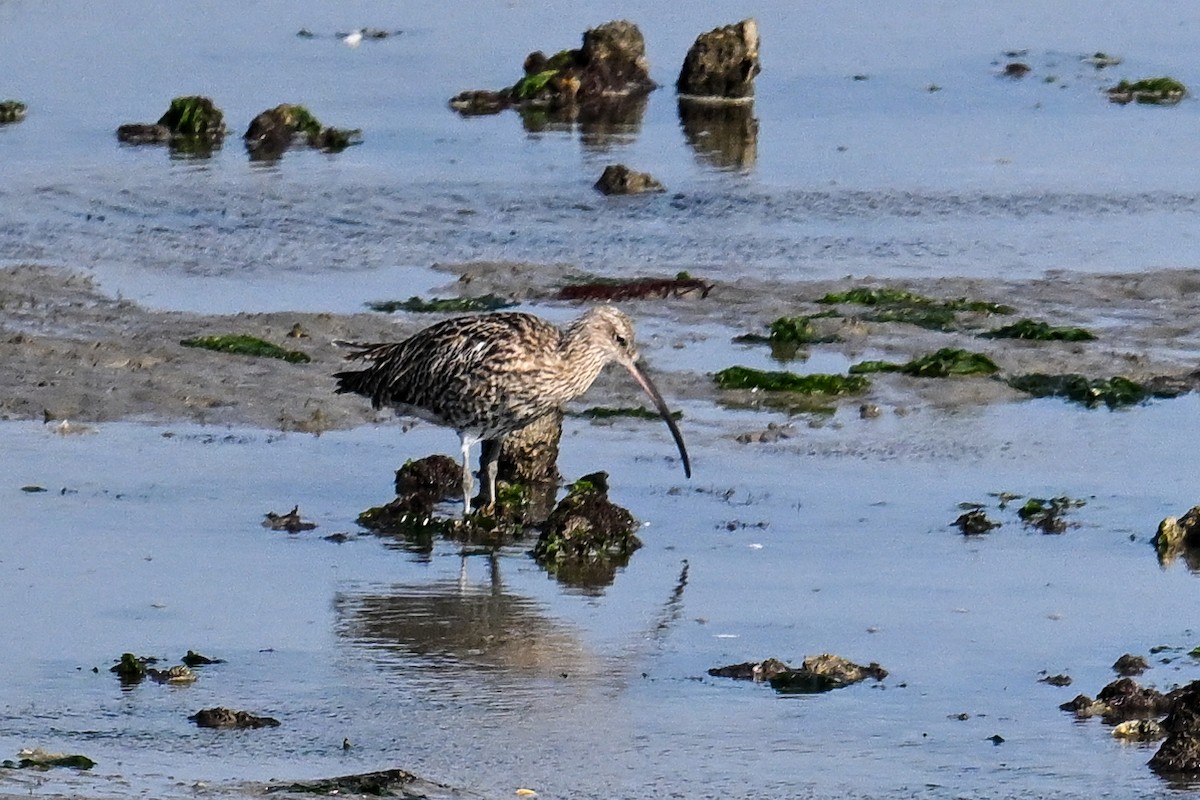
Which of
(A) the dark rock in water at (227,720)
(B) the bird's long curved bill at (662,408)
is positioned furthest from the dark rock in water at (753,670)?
(B) the bird's long curved bill at (662,408)

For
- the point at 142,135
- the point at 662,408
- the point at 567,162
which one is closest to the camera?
the point at 662,408

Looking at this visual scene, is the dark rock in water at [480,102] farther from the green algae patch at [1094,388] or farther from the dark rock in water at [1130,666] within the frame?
the dark rock in water at [1130,666]

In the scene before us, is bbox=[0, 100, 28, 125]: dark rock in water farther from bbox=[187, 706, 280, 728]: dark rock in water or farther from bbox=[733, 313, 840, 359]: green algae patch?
bbox=[187, 706, 280, 728]: dark rock in water

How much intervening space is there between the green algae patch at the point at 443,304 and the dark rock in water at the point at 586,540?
170 inches

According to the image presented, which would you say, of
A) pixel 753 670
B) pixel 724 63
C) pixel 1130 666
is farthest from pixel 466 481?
pixel 724 63

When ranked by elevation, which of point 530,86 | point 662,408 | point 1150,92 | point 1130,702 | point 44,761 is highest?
point 1150,92

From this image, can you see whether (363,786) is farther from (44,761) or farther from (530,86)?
(530,86)

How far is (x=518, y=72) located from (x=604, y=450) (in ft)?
38.8

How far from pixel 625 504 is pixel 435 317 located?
359 cm

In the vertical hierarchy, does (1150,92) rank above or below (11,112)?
above

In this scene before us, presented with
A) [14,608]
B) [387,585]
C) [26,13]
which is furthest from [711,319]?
[26,13]

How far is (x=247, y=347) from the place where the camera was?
1240cm

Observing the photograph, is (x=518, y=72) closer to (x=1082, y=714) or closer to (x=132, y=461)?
(x=132, y=461)

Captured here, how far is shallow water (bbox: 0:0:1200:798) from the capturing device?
7.29m
